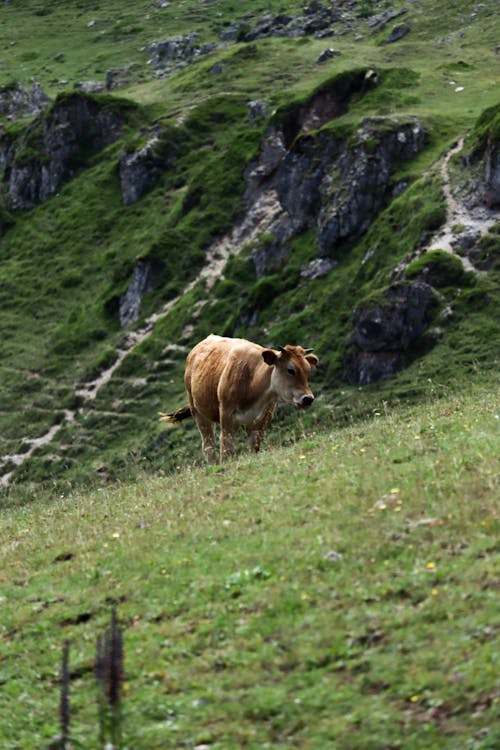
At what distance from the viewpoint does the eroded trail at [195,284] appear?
10188cm

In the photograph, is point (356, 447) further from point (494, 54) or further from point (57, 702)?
point (494, 54)

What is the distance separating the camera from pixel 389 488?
57.0 feet

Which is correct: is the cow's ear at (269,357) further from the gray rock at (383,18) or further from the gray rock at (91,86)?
the gray rock at (91,86)

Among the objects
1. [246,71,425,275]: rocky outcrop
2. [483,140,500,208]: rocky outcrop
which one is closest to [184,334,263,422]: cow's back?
[483,140,500,208]: rocky outcrop

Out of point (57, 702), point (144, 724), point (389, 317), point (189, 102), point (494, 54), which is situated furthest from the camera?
point (189, 102)

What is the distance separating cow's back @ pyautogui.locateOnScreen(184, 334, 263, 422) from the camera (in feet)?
94.8

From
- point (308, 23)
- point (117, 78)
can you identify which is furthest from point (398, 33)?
point (117, 78)

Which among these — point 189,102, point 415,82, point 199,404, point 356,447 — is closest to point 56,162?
point 189,102

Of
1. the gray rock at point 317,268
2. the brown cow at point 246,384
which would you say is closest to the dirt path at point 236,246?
the gray rock at point 317,268

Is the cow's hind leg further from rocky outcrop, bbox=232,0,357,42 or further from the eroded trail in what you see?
rocky outcrop, bbox=232,0,357,42

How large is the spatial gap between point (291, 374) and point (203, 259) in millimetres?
94215

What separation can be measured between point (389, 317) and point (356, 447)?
64230 millimetres

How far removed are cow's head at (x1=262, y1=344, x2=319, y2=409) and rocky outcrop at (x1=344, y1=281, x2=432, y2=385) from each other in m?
57.7

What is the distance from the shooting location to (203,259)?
121m
